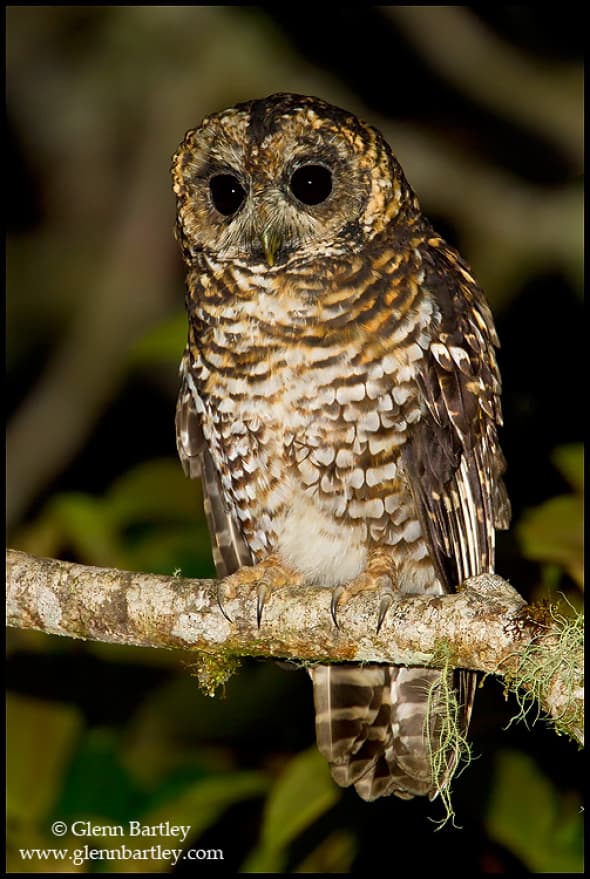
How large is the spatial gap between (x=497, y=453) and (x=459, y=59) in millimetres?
1764

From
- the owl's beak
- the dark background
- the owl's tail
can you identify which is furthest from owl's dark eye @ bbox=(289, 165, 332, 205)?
the owl's tail

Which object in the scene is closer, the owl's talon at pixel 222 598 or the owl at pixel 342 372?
the owl's talon at pixel 222 598

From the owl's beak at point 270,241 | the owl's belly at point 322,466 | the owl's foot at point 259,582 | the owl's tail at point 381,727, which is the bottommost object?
the owl's tail at point 381,727

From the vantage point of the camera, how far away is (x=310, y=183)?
3424 mm

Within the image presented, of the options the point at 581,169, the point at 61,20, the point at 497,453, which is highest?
the point at 61,20

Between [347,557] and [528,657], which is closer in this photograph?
[528,657]

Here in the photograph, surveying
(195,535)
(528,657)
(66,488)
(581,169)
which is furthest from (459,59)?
(528,657)

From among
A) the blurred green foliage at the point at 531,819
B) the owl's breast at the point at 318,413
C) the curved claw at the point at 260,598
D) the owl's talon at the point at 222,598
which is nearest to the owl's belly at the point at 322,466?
the owl's breast at the point at 318,413

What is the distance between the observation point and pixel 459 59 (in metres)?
4.60

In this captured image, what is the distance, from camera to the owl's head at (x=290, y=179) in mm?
3367

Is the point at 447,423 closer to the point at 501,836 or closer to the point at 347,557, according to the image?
the point at 347,557

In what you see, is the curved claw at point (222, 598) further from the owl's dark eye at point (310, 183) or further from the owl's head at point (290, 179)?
the owl's dark eye at point (310, 183)

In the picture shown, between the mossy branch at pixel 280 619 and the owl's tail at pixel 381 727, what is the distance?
50cm

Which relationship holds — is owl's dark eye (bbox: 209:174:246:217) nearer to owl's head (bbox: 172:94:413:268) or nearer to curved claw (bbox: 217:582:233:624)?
owl's head (bbox: 172:94:413:268)
